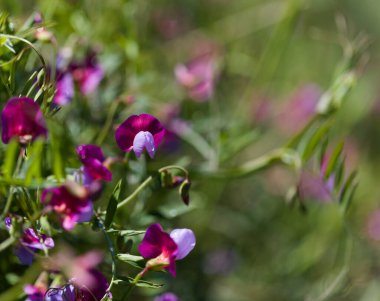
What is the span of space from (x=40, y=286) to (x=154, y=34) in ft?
3.65

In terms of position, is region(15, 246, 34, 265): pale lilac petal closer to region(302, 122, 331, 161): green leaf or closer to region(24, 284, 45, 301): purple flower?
region(24, 284, 45, 301): purple flower

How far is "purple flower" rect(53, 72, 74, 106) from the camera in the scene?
859mm

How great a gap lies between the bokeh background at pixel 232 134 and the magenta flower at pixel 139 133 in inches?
6.1

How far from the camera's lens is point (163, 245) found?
0.69 meters

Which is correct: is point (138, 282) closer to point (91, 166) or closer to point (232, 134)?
point (91, 166)

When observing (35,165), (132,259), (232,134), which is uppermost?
(35,165)

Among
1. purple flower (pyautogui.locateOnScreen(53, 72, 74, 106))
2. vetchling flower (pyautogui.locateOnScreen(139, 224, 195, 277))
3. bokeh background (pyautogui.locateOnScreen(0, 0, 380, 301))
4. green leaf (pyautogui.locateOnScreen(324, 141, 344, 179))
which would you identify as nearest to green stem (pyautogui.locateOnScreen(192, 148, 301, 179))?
bokeh background (pyautogui.locateOnScreen(0, 0, 380, 301))

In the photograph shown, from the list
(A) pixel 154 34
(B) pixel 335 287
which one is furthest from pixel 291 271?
(A) pixel 154 34

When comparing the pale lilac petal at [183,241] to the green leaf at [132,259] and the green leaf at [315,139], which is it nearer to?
the green leaf at [132,259]

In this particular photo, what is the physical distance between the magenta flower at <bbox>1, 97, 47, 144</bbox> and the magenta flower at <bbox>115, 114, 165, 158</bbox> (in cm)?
9

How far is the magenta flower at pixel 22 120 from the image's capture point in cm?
63

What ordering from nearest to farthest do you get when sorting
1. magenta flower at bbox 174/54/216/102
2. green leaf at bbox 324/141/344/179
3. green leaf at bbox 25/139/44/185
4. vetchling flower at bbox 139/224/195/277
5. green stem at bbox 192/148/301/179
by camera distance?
green leaf at bbox 25/139/44/185
vetchling flower at bbox 139/224/195/277
green leaf at bbox 324/141/344/179
green stem at bbox 192/148/301/179
magenta flower at bbox 174/54/216/102

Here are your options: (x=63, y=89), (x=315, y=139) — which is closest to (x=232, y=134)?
(x=315, y=139)

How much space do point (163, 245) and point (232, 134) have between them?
20.1 inches
